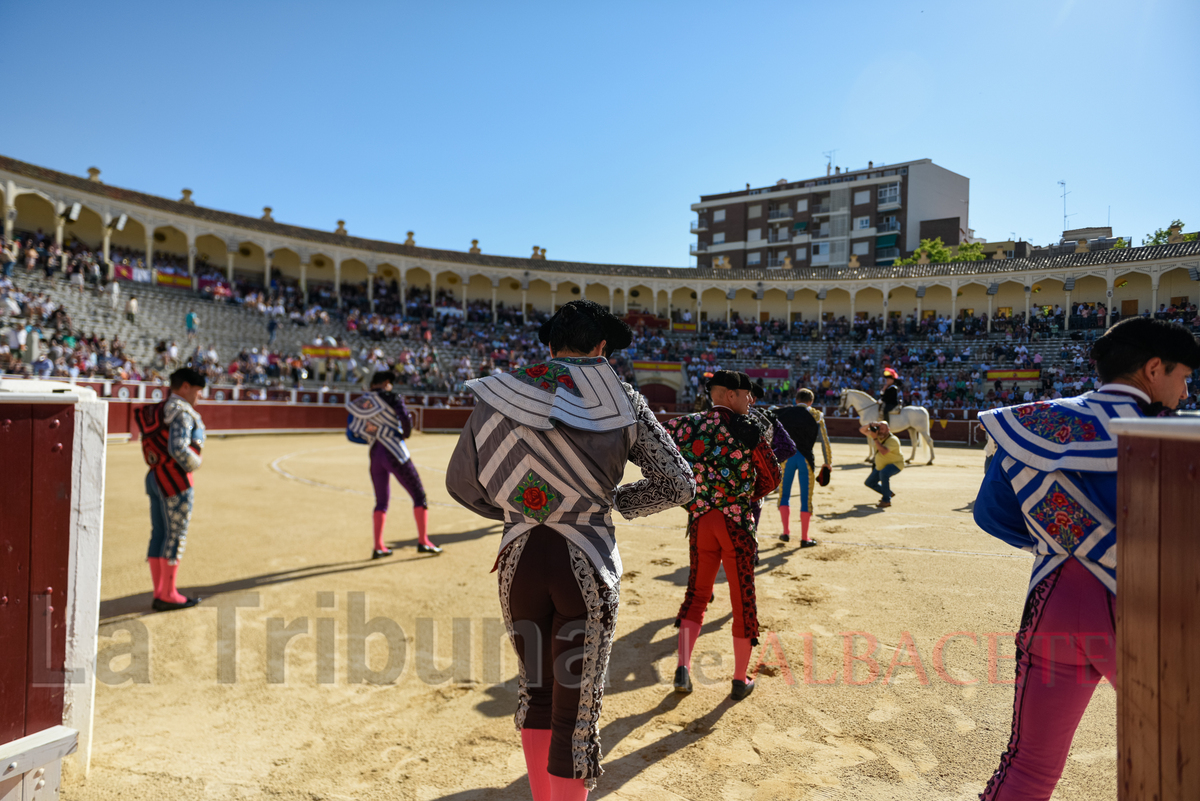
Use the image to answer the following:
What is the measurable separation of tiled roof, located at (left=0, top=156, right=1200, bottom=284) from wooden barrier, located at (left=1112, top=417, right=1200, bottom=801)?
3299 cm

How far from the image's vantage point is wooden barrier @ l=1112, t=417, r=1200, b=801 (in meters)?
1.15

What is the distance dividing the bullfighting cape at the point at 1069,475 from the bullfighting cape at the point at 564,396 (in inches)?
41.3

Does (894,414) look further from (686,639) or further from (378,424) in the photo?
(686,639)

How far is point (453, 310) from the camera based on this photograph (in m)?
35.6

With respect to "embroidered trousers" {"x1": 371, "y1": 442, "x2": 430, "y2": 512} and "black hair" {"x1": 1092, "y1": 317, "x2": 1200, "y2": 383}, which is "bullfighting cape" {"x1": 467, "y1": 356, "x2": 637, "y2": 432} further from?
"embroidered trousers" {"x1": 371, "y1": 442, "x2": 430, "y2": 512}

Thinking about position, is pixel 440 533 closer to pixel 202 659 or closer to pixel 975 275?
pixel 202 659

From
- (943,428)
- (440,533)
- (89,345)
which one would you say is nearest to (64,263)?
(89,345)

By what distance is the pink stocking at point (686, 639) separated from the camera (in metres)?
3.17

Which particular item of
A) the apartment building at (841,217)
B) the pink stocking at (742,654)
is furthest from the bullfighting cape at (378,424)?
the apartment building at (841,217)

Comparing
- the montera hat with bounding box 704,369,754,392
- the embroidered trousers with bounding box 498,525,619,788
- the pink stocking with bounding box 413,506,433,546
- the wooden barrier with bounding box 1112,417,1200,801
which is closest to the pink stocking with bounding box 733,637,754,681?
the montera hat with bounding box 704,369,754,392

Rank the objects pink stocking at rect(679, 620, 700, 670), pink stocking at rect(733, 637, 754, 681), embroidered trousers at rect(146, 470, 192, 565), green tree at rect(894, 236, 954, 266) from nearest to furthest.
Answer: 1. pink stocking at rect(733, 637, 754, 681)
2. pink stocking at rect(679, 620, 700, 670)
3. embroidered trousers at rect(146, 470, 192, 565)
4. green tree at rect(894, 236, 954, 266)

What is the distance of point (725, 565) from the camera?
315cm

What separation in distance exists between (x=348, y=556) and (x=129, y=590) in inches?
62.8

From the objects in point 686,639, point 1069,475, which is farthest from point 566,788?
point 1069,475
